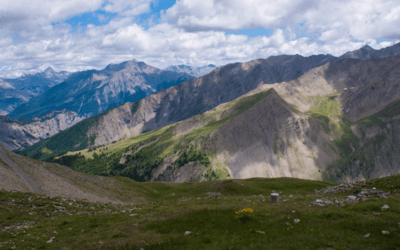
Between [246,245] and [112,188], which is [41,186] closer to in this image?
[112,188]

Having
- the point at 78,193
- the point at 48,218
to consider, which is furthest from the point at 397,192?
the point at 78,193

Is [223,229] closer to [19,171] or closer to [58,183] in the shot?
[58,183]

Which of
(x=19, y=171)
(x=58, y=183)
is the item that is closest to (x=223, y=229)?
(x=58, y=183)

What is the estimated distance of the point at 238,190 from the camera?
180ft

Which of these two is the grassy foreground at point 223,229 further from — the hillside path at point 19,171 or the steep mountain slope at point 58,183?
the hillside path at point 19,171

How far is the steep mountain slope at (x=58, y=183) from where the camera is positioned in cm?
4275

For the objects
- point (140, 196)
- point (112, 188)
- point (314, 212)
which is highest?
point (314, 212)

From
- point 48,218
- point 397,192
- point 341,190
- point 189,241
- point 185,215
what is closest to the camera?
point 189,241

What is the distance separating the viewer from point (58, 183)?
160ft

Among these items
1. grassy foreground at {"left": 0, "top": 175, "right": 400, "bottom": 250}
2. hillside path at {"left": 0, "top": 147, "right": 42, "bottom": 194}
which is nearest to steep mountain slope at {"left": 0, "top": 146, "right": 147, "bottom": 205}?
hillside path at {"left": 0, "top": 147, "right": 42, "bottom": 194}

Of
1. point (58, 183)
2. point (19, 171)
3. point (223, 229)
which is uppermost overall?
point (19, 171)

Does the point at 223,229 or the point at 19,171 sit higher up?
the point at 19,171

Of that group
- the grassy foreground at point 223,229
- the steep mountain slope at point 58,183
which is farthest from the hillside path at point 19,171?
the grassy foreground at point 223,229

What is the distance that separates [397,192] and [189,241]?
25642mm
